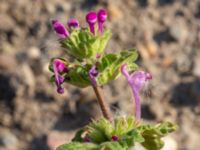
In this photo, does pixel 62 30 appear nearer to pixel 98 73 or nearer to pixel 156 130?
pixel 98 73

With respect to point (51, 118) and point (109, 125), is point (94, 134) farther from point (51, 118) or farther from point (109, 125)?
point (51, 118)

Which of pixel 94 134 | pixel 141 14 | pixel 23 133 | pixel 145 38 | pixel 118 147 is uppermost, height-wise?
pixel 141 14

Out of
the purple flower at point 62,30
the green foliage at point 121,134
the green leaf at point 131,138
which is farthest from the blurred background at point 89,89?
the green leaf at point 131,138

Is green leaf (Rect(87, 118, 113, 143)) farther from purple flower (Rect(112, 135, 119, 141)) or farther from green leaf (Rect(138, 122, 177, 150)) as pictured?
green leaf (Rect(138, 122, 177, 150))

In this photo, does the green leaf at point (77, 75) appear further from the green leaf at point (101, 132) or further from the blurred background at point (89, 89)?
the blurred background at point (89, 89)

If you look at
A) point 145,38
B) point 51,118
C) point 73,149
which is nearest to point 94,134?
point 73,149

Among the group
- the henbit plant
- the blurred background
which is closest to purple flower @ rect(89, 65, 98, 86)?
the henbit plant
